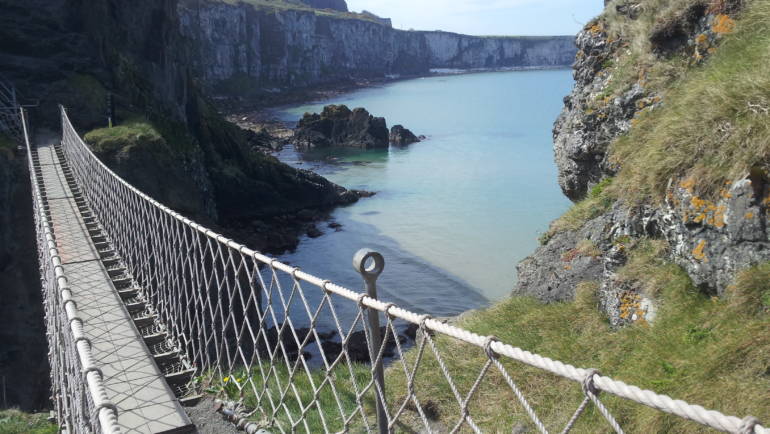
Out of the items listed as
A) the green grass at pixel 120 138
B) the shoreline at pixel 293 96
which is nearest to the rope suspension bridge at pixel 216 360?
the green grass at pixel 120 138

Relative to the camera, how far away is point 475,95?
108 meters

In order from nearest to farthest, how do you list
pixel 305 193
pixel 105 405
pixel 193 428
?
pixel 105 405, pixel 193 428, pixel 305 193

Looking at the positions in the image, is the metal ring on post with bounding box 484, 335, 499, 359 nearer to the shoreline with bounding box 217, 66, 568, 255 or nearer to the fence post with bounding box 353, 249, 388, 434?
the fence post with bounding box 353, 249, 388, 434

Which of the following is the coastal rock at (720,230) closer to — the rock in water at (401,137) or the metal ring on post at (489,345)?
the metal ring on post at (489,345)

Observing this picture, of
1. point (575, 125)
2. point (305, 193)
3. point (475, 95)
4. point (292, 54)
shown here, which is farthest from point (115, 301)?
point (292, 54)

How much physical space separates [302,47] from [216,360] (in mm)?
127164

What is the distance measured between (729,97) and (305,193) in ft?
106

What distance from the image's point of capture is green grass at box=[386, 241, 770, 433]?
143 inches

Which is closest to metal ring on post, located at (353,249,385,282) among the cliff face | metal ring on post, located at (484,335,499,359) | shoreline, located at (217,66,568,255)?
metal ring on post, located at (484,335,499,359)

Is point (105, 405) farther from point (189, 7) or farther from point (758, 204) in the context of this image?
point (189, 7)

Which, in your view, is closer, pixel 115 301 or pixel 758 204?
pixel 758 204

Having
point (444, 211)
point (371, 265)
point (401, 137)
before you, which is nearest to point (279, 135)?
point (401, 137)

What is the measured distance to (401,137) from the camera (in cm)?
5859

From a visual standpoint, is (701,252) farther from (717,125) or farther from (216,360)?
(216,360)
